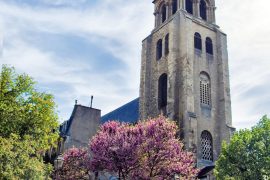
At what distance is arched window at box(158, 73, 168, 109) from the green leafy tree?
15.7 m

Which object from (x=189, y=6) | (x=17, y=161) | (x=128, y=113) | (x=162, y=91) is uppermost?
(x=189, y=6)

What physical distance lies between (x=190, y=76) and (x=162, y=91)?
3.74 meters

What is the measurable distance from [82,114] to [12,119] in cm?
1376

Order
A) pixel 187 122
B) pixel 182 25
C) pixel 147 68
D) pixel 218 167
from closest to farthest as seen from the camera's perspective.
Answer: pixel 218 167, pixel 187 122, pixel 182 25, pixel 147 68

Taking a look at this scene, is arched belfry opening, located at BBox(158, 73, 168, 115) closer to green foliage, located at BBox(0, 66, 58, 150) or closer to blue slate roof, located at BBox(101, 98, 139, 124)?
blue slate roof, located at BBox(101, 98, 139, 124)

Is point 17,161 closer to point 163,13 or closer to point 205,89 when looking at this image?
point 205,89

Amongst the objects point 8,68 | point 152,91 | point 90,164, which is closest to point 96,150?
point 90,164

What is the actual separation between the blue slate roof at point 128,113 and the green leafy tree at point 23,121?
19.6m

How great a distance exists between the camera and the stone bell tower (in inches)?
1165

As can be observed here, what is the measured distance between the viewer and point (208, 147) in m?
29.7

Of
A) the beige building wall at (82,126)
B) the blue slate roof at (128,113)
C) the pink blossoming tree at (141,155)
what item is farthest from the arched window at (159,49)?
the pink blossoming tree at (141,155)

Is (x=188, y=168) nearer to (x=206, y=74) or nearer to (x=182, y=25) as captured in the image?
(x=206, y=74)

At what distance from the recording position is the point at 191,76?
30.8 metres

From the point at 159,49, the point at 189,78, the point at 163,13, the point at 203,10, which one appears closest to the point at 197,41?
the point at 159,49
